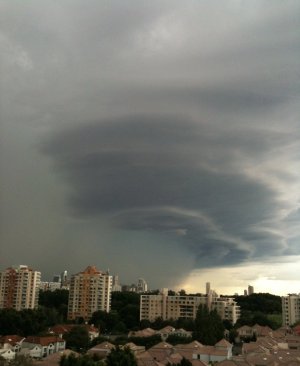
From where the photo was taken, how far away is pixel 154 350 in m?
17.2

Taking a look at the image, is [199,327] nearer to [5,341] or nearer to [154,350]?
[154,350]

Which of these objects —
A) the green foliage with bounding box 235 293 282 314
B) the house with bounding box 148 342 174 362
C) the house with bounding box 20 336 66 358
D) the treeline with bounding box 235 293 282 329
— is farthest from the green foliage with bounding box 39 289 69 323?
the house with bounding box 148 342 174 362

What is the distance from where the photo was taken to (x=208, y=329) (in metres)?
21.3

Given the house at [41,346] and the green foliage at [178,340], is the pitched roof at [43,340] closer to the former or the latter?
the house at [41,346]

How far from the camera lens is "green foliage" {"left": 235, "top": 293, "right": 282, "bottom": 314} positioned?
38.0 metres

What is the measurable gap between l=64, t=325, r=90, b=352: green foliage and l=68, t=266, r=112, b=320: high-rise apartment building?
12.7m

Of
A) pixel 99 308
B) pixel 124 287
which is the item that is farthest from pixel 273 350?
pixel 124 287

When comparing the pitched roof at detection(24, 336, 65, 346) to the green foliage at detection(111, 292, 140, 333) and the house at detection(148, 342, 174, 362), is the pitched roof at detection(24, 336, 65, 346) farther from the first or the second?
the green foliage at detection(111, 292, 140, 333)

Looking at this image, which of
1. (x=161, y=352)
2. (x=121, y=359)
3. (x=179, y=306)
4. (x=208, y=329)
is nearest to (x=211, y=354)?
(x=161, y=352)

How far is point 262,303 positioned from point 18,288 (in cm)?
2027

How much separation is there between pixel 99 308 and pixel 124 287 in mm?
33124

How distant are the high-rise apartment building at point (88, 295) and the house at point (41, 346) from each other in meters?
13.7

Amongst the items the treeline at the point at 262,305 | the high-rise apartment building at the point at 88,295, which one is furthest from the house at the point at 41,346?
the treeline at the point at 262,305

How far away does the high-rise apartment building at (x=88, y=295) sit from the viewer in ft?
113
